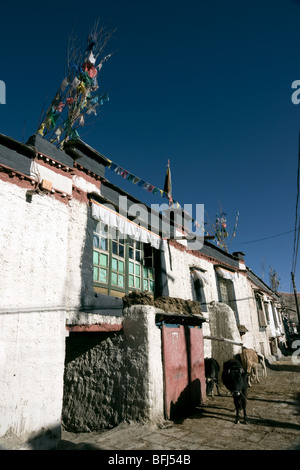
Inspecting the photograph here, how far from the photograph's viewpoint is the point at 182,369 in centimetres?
872

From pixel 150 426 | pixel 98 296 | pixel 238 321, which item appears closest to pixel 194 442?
pixel 150 426

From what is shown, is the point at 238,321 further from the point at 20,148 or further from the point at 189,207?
the point at 20,148

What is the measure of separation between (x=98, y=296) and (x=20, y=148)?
4.30 m

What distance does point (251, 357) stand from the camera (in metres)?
12.4

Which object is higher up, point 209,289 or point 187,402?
point 209,289

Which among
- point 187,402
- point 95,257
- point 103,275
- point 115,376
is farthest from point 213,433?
point 95,257

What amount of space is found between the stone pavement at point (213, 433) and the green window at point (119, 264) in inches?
141

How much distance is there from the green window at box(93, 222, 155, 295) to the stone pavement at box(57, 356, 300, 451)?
357 centimetres

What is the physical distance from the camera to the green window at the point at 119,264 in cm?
832

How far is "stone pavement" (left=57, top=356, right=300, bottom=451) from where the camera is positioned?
572 centimetres

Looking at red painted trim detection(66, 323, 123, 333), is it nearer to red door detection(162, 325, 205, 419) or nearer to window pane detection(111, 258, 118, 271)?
red door detection(162, 325, 205, 419)

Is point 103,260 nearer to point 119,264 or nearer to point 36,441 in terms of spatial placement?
point 119,264

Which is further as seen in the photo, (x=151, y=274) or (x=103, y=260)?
(x=151, y=274)

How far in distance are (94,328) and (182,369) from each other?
328 cm
